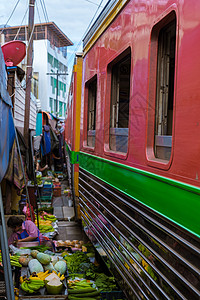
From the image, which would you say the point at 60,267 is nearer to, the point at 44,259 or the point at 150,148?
the point at 44,259

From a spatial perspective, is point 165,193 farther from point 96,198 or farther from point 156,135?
point 96,198

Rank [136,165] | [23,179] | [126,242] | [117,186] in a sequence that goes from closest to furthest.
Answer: [136,165], [126,242], [117,186], [23,179]

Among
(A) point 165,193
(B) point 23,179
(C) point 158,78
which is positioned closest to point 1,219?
(A) point 165,193

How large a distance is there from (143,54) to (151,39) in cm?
17

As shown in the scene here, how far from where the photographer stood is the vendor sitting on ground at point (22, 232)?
5.73 meters

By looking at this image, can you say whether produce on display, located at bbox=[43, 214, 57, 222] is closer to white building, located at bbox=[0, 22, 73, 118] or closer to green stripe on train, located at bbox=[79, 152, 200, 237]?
green stripe on train, located at bbox=[79, 152, 200, 237]

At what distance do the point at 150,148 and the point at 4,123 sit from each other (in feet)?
8.20

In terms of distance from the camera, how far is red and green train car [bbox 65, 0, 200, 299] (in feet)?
6.21

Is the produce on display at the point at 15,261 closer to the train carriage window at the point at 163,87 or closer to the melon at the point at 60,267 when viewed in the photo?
the melon at the point at 60,267

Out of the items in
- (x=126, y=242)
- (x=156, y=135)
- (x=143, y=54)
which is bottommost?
(x=126, y=242)

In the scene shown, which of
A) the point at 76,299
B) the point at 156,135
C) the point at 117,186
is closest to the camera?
the point at 156,135

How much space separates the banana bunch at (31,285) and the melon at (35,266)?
23 centimetres

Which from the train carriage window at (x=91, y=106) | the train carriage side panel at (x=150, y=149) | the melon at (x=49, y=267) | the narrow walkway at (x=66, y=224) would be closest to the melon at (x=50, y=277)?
the melon at (x=49, y=267)

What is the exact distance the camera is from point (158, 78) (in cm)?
262
